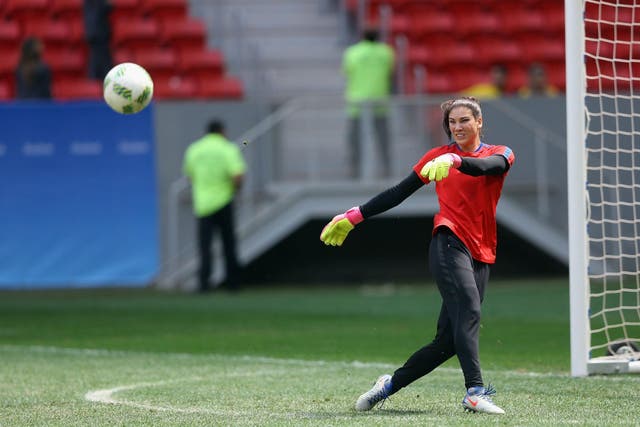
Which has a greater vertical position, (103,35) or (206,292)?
(103,35)

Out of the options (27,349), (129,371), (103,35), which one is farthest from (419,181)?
(103,35)

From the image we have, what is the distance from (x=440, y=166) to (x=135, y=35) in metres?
14.8

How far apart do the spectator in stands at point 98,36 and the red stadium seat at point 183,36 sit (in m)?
1.04

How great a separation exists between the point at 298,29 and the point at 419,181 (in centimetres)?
1571

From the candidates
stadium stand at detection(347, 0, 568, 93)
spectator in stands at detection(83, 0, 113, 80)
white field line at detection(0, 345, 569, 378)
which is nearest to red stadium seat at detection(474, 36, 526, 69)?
stadium stand at detection(347, 0, 568, 93)

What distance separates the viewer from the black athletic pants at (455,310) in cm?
711

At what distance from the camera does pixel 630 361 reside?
28.5 feet

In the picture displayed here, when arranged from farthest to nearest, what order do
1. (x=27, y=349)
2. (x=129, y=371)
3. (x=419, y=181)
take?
(x=27, y=349), (x=129, y=371), (x=419, y=181)

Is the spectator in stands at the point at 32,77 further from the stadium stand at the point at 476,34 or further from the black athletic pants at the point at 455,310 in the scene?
the black athletic pants at the point at 455,310

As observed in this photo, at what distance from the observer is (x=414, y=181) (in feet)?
23.8

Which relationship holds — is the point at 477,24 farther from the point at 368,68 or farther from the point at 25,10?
the point at 25,10

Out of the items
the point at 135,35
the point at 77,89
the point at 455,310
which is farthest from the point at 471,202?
the point at 135,35

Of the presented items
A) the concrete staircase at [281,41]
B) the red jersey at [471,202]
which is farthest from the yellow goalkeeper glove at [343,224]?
the concrete staircase at [281,41]

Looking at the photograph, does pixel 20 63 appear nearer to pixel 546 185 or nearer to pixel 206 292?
pixel 206 292
